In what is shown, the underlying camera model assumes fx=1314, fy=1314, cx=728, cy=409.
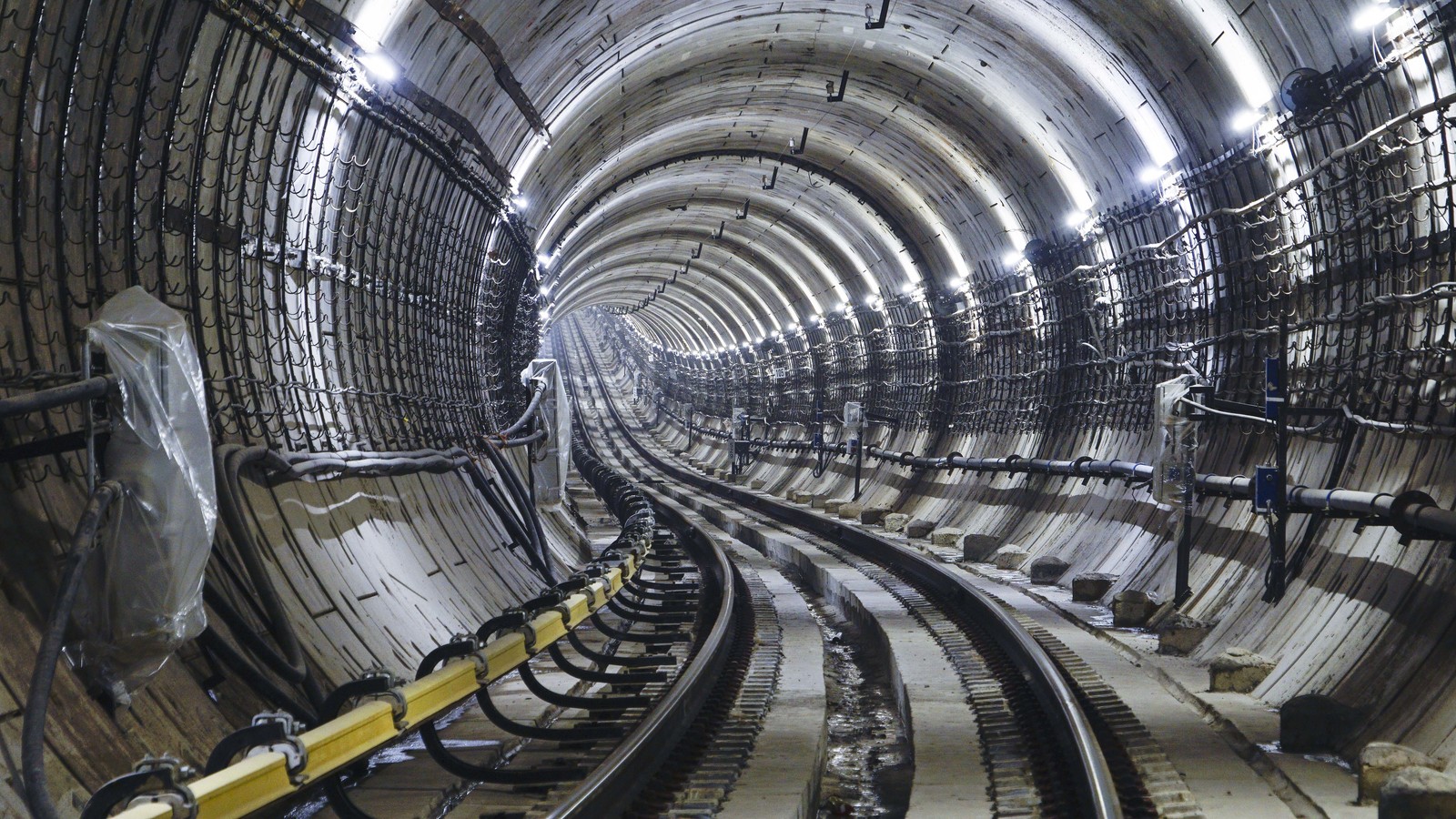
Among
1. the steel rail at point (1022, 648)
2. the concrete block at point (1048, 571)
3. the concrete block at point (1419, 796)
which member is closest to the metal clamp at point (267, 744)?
the steel rail at point (1022, 648)

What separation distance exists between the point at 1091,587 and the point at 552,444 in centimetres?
580

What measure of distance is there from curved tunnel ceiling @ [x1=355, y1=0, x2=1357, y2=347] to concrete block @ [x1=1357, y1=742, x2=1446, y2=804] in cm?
519

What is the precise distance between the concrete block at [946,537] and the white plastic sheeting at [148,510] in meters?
14.3

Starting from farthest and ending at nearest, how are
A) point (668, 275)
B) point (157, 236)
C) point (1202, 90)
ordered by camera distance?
point (668, 275)
point (1202, 90)
point (157, 236)

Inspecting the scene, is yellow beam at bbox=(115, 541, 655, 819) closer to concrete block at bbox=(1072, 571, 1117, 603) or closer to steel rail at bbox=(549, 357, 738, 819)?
steel rail at bbox=(549, 357, 738, 819)

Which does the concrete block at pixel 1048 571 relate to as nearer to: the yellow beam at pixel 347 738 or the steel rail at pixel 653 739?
the steel rail at pixel 653 739

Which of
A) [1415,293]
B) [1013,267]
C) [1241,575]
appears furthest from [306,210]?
[1013,267]

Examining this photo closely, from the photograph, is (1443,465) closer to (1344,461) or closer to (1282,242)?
(1344,461)

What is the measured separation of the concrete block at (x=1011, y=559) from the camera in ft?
50.6

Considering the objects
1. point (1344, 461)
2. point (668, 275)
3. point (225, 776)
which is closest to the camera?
point (225, 776)

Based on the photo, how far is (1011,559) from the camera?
15445 mm

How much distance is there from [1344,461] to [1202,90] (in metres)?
3.72

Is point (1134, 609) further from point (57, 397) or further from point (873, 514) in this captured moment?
point (873, 514)

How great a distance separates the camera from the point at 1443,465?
7555 millimetres
